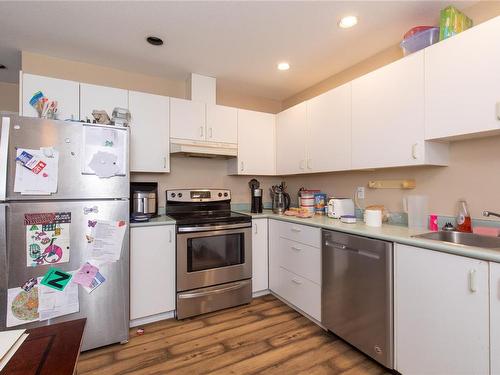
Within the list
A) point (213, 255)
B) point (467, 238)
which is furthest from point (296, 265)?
point (467, 238)

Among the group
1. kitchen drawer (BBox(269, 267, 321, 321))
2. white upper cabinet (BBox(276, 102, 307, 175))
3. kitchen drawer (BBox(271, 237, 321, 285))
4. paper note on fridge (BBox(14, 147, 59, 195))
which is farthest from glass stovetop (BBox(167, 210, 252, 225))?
paper note on fridge (BBox(14, 147, 59, 195))

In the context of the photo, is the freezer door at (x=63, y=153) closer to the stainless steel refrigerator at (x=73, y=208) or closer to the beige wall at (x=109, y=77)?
the stainless steel refrigerator at (x=73, y=208)

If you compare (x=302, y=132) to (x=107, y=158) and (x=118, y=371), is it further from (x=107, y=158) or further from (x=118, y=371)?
(x=118, y=371)

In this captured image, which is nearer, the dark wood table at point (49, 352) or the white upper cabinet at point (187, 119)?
the dark wood table at point (49, 352)

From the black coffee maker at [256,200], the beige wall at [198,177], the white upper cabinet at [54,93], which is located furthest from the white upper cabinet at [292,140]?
the white upper cabinet at [54,93]

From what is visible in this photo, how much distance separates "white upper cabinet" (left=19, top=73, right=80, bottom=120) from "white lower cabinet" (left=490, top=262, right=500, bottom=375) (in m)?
2.98

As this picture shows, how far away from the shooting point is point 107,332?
1.91 m

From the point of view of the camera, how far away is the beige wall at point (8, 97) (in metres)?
2.77

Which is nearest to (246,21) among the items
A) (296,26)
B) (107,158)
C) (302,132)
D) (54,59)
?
(296,26)

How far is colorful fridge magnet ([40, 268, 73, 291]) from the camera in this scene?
172 centimetres

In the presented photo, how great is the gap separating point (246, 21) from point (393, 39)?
4.08ft

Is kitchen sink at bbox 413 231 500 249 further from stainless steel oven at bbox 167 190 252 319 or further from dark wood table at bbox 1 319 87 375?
dark wood table at bbox 1 319 87 375

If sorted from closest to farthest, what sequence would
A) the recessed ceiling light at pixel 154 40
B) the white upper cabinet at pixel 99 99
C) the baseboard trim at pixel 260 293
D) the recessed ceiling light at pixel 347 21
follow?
1. the recessed ceiling light at pixel 347 21
2. the recessed ceiling light at pixel 154 40
3. the white upper cabinet at pixel 99 99
4. the baseboard trim at pixel 260 293

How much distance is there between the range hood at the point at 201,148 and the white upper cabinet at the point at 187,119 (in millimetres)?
53
